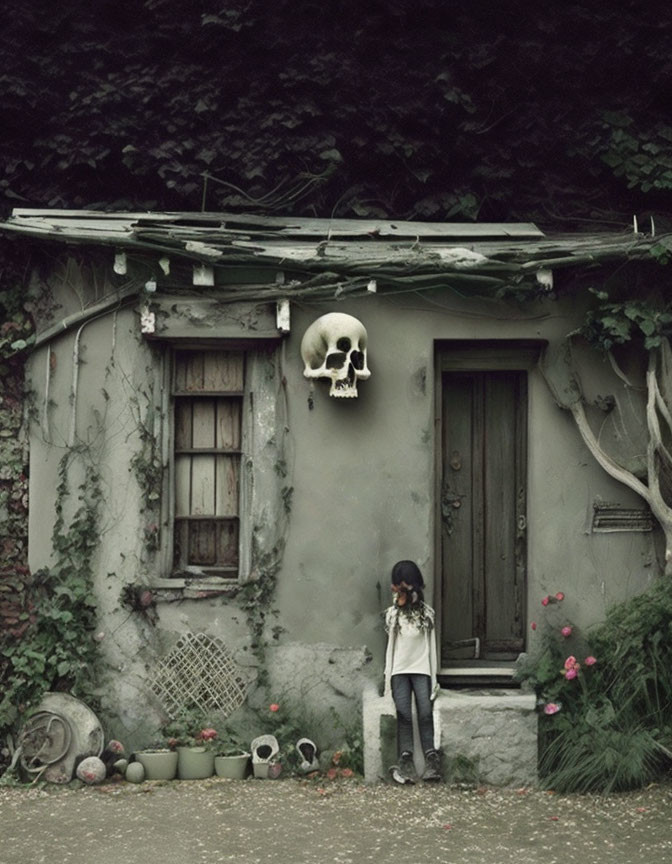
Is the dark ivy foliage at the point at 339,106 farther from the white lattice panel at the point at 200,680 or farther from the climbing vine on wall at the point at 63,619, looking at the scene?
the white lattice panel at the point at 200,680

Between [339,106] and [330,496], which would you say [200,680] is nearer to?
[330,496]

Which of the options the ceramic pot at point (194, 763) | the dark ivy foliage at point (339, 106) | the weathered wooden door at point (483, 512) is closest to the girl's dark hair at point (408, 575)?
the weathered wooden door at point (483, 512)

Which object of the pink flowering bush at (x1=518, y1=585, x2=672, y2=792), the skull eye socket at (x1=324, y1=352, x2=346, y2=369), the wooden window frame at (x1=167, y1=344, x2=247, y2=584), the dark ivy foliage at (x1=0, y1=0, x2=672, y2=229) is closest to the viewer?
the pink flowering bush at (x1=518, y1=585, x2=672, y2=792)

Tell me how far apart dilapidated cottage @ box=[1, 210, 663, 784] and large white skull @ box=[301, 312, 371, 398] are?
1.8 inches

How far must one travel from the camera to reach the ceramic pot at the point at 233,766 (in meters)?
8.05

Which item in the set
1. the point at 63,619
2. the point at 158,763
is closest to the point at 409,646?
the point at 158,763

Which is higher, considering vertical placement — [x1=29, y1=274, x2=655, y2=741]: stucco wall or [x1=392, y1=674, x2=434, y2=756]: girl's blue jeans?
[x1=29, y1=274, x2=655, y2=741]: stucco wall

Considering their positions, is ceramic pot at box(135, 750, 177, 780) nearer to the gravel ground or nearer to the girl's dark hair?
the gravel ground

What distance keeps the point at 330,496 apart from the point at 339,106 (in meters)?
3.08

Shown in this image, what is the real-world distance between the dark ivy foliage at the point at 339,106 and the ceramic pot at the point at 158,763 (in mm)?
4217

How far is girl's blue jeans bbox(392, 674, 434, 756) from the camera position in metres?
7.77

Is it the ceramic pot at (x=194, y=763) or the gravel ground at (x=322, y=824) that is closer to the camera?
the gravel ground at (x=322, y=824)

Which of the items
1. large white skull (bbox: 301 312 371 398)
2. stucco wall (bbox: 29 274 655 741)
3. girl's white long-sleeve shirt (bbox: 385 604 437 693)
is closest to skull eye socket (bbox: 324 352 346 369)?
large white skull (bbox: 301 312 371 398)

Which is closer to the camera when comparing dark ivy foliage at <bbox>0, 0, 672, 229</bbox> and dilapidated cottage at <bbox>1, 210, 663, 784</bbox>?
dilapidated cottage at <bbox>1, 210, 663, 784</bbox>
